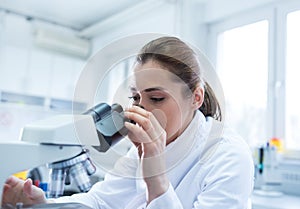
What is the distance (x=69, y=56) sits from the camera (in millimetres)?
3676

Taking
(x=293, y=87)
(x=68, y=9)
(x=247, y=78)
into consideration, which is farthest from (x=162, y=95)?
(x=68, y=9)

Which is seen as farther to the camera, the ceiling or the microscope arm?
the ceiling

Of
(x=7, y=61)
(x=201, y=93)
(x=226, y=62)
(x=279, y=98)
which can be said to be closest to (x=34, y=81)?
(x=7, y=61)

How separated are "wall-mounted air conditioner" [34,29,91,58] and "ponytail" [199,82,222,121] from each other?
2857 mm

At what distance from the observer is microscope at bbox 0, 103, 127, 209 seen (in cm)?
66

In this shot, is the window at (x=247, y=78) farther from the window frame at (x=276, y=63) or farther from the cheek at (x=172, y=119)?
the cheek at (x=172, y=119)

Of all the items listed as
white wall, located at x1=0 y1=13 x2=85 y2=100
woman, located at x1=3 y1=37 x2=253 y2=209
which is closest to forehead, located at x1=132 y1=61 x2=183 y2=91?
woman, located at x1=3 y1=37 x2=253 y2=209

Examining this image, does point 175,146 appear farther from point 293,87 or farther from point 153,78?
point 293,87

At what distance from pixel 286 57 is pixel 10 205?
2117 millimetres

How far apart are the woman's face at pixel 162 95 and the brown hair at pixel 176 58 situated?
16 mm

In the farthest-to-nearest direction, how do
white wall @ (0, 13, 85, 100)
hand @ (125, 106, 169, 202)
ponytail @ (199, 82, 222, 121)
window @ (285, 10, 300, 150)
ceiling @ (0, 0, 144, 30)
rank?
white wall @ (0, 13, 85, 100) < ceiling @ (0, 0, 144, 30) < window @ (285, 10, 300, 150) < ponytail @ (199, 82, 222, 121) < hand @ (125, 106, 169, 202)

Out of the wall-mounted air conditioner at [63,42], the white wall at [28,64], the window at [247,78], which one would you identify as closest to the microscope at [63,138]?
the window at [247,78]

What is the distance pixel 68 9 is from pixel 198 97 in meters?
2.83

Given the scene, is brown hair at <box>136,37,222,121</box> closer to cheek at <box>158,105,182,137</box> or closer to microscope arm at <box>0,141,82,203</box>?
cheek at <box>158,105,182,137</box>
